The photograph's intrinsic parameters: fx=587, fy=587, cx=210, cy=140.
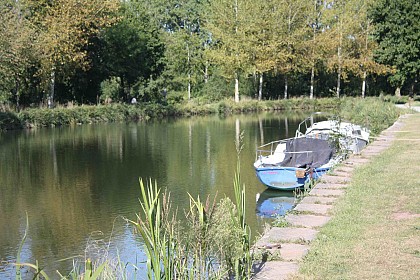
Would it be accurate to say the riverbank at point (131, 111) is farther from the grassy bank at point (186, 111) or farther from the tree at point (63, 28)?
the tree at point (63, 28)

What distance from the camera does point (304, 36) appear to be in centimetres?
5153

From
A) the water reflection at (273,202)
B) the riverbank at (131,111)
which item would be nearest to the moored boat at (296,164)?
the water reflection at (273,202)

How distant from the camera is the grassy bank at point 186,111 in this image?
77.9ft

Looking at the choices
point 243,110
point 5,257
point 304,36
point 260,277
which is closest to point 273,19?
point 304,36

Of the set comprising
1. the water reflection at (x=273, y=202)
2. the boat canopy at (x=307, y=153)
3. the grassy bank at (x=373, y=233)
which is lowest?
the water reflection at (x=273, y=202)

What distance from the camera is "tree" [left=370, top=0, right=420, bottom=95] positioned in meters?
44.2

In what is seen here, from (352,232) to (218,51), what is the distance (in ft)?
148

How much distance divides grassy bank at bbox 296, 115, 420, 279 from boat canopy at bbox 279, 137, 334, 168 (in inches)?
152

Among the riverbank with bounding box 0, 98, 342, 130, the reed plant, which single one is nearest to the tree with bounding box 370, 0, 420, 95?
Answer: the riverbank with bounding box 0, 98, 342, 130

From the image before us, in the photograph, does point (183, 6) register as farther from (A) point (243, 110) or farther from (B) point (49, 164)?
(B) point (49, 164)

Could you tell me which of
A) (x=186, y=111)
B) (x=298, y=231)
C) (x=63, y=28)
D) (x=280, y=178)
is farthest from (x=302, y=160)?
(x=186, y=111)

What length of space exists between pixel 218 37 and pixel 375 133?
105 feet

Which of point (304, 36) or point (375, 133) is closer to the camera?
point (375, 133)

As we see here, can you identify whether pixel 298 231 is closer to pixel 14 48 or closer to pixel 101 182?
pixel 101 182
